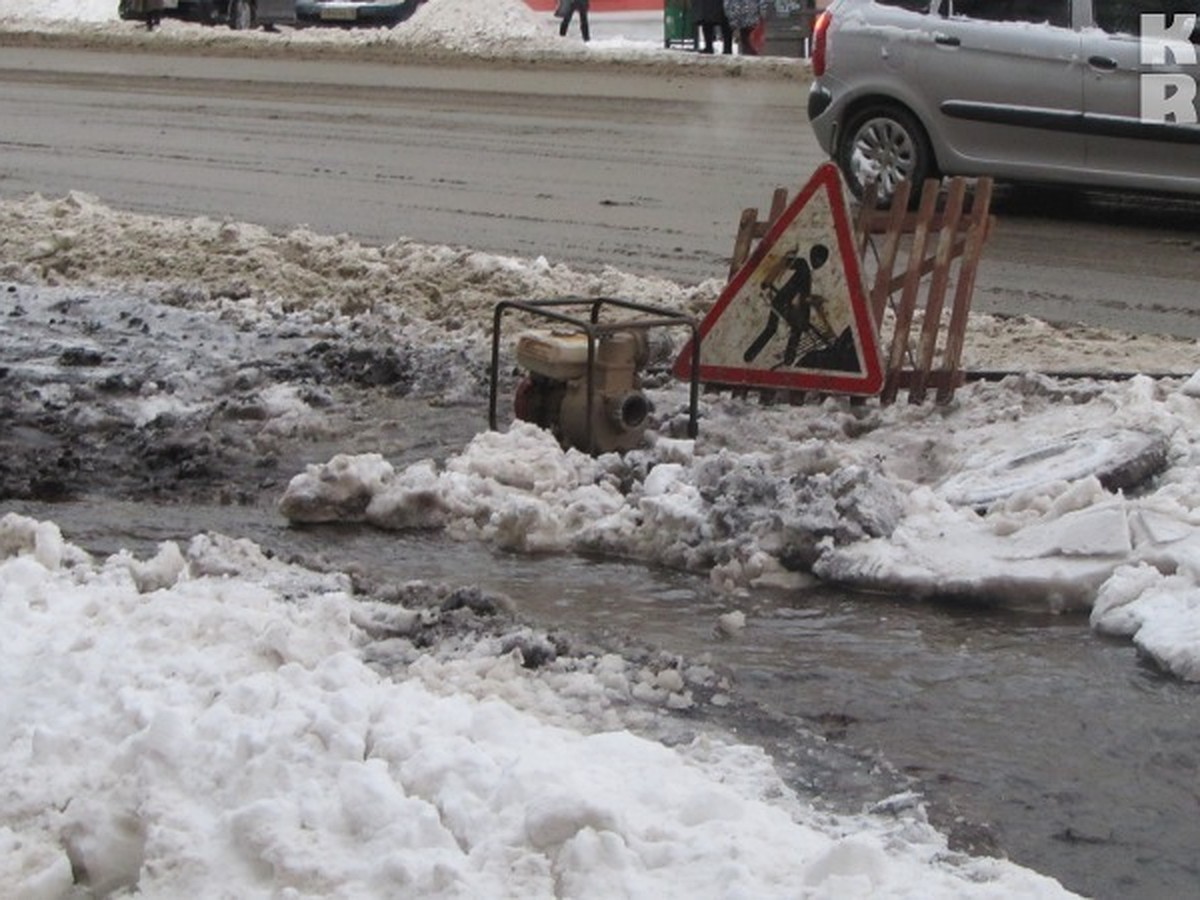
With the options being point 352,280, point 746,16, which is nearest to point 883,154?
point 352,280

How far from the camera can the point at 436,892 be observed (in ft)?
12.4

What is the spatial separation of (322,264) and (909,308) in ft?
13.1

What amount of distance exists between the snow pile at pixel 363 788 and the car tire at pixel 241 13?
2910 cm

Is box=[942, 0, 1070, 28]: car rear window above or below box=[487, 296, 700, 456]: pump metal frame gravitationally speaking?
above

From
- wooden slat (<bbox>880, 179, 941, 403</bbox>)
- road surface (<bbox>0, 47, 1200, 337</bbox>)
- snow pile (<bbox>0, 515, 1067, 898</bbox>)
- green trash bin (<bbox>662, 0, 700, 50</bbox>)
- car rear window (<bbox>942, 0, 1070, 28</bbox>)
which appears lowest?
snow pile (<bbox>0, 515, 1067, 898</bbox>)

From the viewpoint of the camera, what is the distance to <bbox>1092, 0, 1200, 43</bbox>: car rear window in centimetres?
1285

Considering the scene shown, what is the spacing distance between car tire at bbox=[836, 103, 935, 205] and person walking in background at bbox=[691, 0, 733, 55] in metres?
14.3

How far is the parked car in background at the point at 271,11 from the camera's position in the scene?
1298 inches

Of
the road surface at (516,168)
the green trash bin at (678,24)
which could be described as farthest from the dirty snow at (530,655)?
the green trash bin at (678,24)

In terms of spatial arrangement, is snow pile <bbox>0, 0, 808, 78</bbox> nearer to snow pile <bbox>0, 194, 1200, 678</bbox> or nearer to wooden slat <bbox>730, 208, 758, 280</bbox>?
wooden slat <bbox>730, 208, 758, 280</bbox>

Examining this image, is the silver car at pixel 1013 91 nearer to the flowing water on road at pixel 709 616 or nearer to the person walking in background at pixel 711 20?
the flowing water on road at pixel 709 616

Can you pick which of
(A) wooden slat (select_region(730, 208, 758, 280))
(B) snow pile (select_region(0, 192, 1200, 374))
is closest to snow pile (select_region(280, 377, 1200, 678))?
(A) wooden slat (select_region(730, 208, 758, 280))

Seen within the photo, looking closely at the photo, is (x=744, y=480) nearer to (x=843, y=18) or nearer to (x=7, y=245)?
(x=7, y=245)

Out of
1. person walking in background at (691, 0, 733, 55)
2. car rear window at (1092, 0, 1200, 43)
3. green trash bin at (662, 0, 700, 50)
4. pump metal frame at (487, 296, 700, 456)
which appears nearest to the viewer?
pump metal frame at (487, 296, 700, 456)
